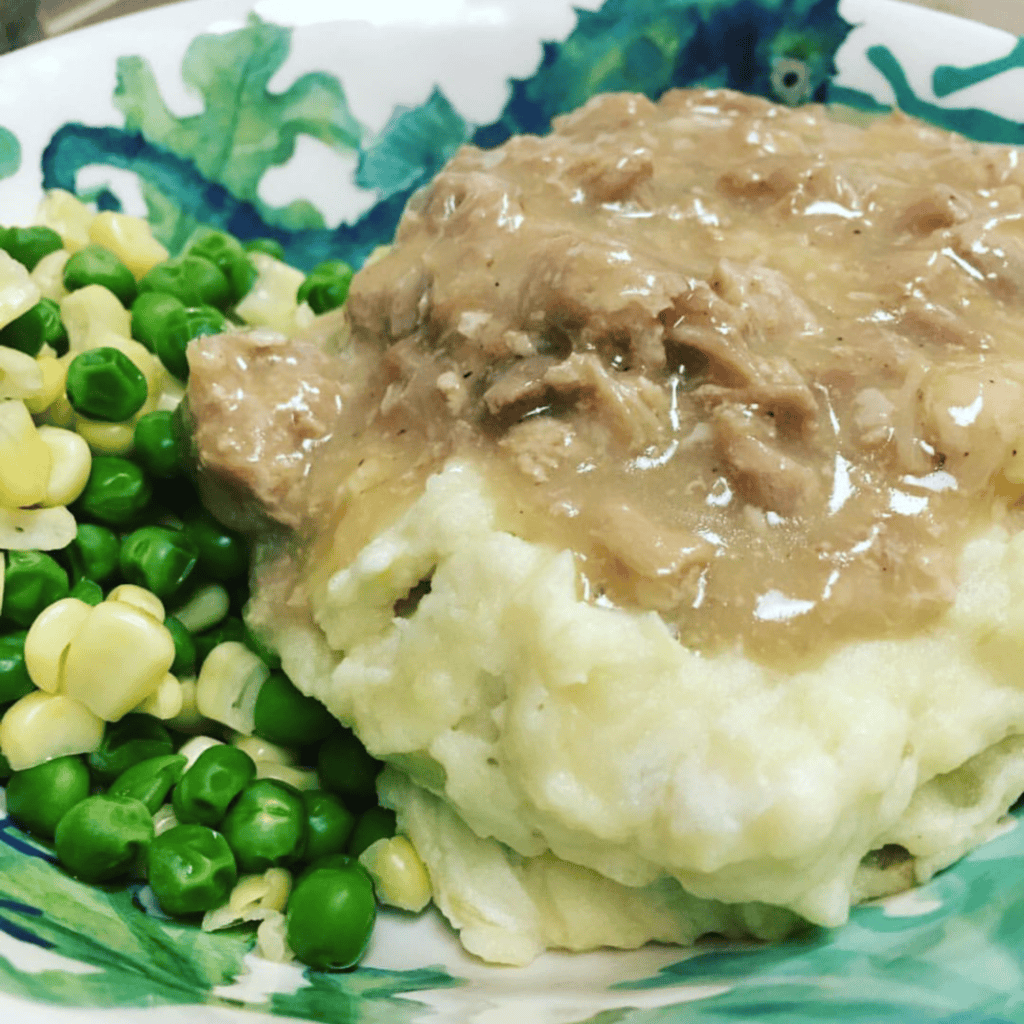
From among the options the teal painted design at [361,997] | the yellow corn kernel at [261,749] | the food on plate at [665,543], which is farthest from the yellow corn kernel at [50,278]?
the teal painted design at [361,997]

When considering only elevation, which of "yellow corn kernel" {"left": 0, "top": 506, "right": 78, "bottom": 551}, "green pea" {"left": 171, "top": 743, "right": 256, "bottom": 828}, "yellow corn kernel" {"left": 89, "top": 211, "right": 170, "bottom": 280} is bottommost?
"green pea" {"left": 171, "top": 743, "right": 256, "bottom": 828}

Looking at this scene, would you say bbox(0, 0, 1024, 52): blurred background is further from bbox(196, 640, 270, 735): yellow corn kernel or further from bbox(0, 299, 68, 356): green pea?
bbox(196, 640, 270, 735): yellow corn kernel

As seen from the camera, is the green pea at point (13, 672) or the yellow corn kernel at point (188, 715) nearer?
the green pea at point (13, 672)

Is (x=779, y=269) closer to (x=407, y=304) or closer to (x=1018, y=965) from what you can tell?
(x=407, y=304)

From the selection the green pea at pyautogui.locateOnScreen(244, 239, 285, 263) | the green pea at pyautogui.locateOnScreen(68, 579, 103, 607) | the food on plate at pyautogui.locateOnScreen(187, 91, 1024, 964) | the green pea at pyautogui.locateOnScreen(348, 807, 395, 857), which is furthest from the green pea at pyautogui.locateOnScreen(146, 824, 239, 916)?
the green pea at pyautogui.locateOnScreen(244, 239, 285, 263)

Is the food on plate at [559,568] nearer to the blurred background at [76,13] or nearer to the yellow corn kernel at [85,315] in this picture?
the yellow corn kernel at [85,315]

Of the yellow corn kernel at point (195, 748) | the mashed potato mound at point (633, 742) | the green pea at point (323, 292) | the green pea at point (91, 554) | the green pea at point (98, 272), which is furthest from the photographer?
the green pea at point (323, 292)
